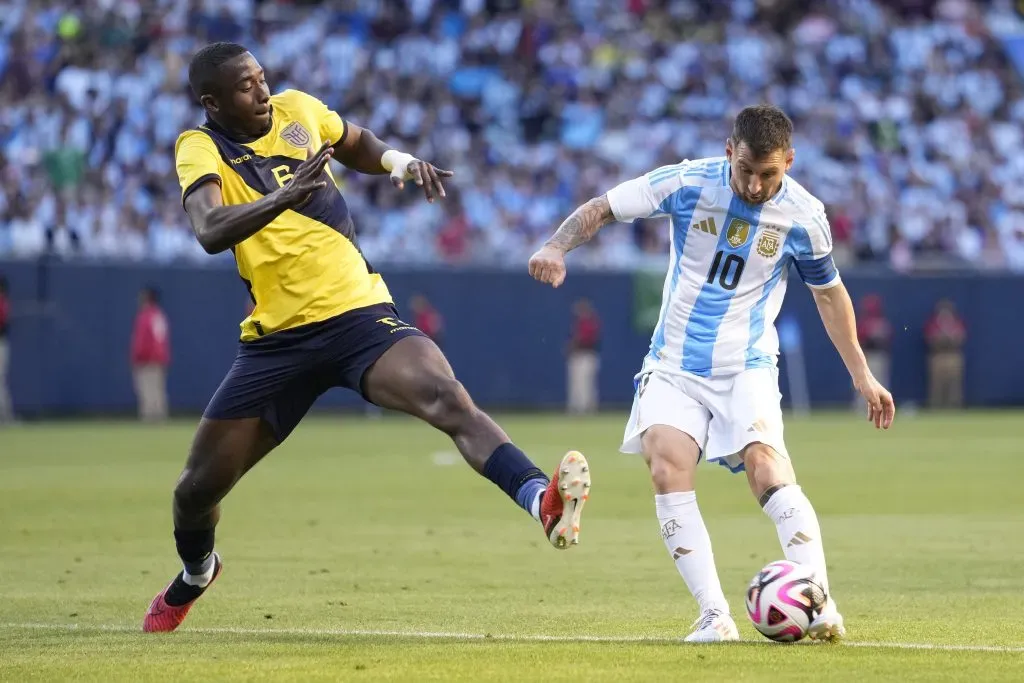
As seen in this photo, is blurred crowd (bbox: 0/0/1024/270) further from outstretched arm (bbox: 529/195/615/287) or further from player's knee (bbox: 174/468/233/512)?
outstretched arm (bbox: 529/195/615/287)

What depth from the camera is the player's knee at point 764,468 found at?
25.1ft

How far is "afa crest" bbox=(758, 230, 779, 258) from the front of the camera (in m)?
7.86

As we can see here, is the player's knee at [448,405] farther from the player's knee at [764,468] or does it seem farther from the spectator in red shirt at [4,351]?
the spectator in red shirt at [4,351]

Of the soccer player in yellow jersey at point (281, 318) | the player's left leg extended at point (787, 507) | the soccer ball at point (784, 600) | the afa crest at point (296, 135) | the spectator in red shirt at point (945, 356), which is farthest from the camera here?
the spectator in red shirt at point (945, 356)

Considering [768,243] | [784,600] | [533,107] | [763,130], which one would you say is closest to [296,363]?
[768,243]

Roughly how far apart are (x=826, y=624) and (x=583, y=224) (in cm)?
206

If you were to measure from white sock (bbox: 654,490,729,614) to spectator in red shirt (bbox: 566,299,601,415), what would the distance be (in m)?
24.3

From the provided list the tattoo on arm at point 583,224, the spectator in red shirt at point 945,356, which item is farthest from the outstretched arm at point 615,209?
the spectator in red shirt at point 945,356

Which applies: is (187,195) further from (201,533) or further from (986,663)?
(986,663)

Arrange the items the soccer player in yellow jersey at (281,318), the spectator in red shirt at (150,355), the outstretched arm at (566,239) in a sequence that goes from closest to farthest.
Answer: the outstretched arm at (566,239)
the soccer player in yellow jersey at (281,318)
the spectator in red shirt at (150,355)

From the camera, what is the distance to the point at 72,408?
3005 centimetres

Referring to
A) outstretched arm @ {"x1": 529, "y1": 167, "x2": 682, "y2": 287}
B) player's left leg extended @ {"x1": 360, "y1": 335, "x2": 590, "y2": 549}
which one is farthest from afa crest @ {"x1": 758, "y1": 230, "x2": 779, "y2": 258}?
player's left leg extended @ {"x1": 360, "y1": 335, "x2": 590, "y2": 549}

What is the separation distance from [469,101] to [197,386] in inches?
300

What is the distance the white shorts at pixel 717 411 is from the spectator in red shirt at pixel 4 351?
22.5 metres
